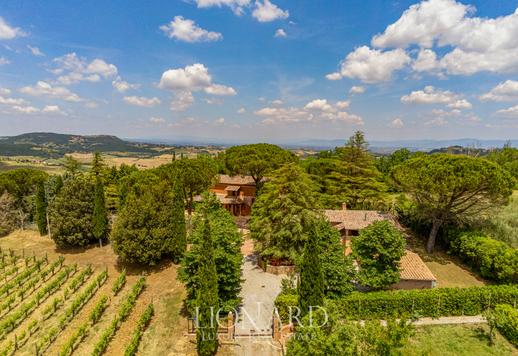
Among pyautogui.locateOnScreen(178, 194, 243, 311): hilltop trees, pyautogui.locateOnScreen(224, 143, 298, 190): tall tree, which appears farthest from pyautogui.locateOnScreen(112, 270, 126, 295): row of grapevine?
pyautogui.locateOnScreen(224, 143, 298, 190): tall tree

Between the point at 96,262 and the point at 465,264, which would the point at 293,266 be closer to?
the point at 465,264

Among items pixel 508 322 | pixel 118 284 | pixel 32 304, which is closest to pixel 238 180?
pixel 118 284

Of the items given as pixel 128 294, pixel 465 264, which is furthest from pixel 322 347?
pixel 465 264

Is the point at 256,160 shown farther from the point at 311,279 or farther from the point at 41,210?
the point at 41,210

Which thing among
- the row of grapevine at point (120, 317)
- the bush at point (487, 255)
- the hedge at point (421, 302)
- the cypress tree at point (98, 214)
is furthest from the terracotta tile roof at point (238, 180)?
the hedge at point (421, 302)

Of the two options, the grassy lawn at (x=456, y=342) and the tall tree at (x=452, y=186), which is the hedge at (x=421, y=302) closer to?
the grassy lawn at (x=456, y=342)

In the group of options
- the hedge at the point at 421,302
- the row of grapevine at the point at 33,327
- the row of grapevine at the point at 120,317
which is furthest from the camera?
the hedge at the point at 421,302

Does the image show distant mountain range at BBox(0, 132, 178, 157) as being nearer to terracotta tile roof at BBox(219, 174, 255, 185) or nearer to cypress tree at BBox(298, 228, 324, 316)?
terracotta tile roof at BBox(219, 174, 255, 185)
